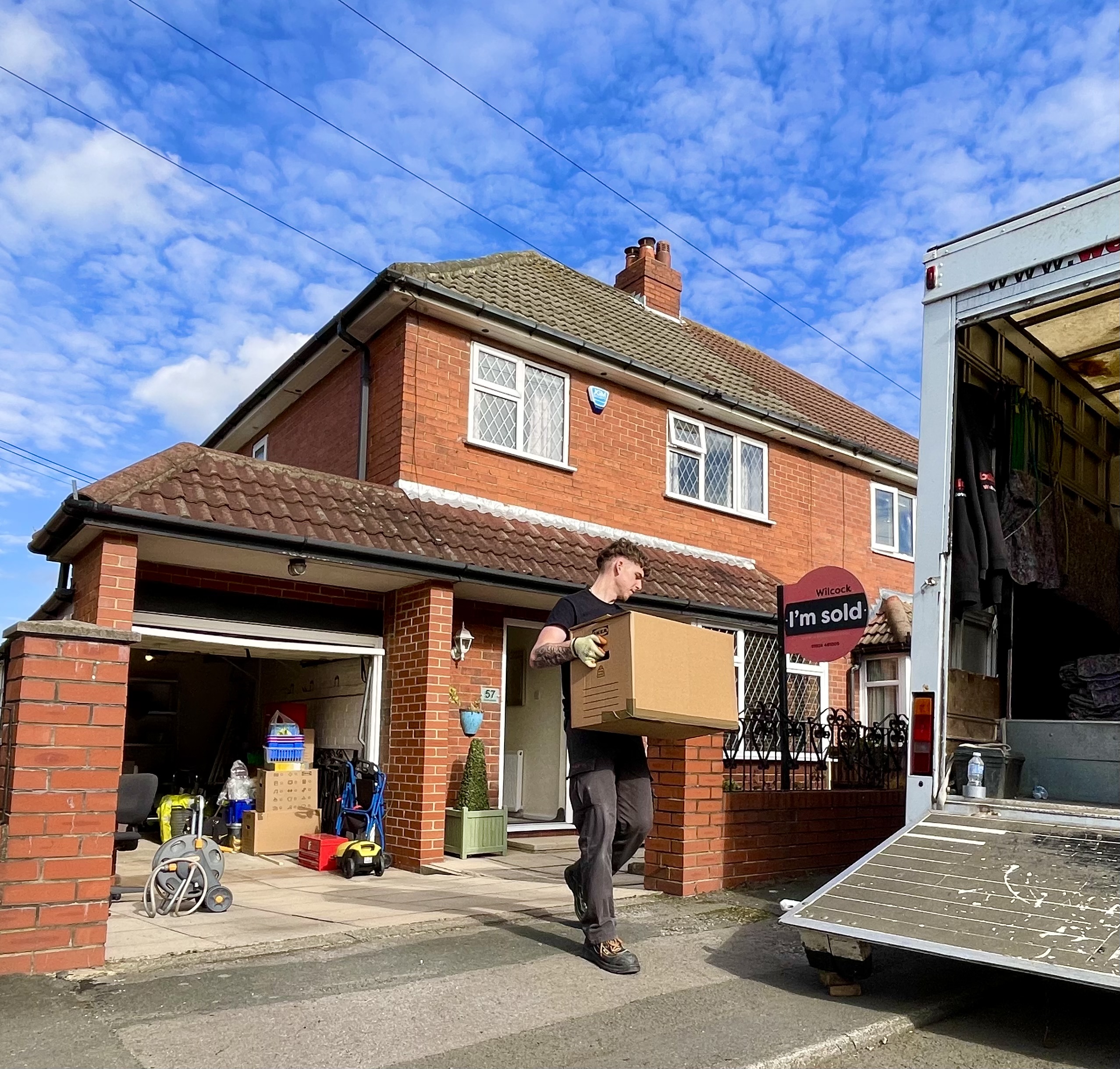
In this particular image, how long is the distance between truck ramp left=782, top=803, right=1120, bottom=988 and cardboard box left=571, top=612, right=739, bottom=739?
92 centimetres

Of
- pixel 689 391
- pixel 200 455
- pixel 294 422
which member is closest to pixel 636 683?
pixel 200 455

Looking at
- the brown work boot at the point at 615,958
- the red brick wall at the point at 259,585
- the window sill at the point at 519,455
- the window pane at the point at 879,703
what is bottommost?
the brown work boot at the point at 615,958

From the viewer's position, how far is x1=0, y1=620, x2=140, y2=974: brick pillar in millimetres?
4406

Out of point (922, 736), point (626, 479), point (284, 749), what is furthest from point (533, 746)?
point (922, 736)

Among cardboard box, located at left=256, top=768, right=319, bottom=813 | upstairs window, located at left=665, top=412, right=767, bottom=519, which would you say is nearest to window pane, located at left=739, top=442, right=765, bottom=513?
upstairs window, located at left=665, top=412, right=767, bottom=519

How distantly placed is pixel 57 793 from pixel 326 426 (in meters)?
8.65

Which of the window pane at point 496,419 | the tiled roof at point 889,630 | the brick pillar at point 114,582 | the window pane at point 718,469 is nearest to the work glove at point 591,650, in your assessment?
the brick pillar at point 114,582

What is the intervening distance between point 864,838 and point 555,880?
2.44 meters

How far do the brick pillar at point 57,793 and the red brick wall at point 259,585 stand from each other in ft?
14.3

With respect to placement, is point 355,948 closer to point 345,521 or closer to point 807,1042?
point 807,1042

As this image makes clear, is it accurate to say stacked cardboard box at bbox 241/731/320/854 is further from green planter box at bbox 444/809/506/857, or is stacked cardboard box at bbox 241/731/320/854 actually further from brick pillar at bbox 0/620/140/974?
brick pillar at bbox 0/620/140/974

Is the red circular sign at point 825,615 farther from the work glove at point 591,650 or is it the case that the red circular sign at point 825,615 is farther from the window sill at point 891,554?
the window sill at point 891,554

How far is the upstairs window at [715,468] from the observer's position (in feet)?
44.8

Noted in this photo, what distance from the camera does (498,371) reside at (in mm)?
11719
